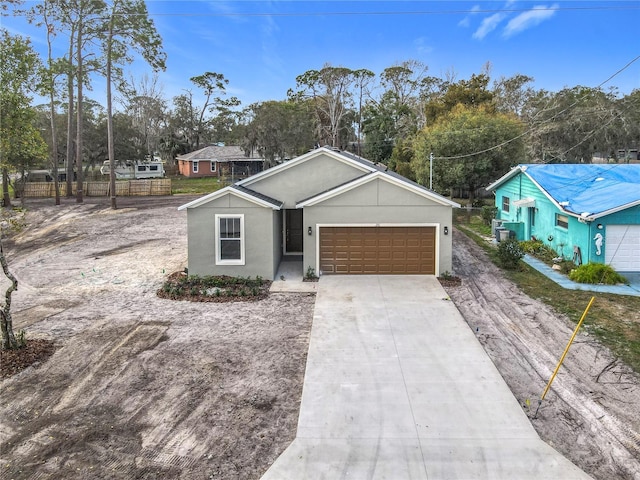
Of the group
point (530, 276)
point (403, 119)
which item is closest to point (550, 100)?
point (403, 119)

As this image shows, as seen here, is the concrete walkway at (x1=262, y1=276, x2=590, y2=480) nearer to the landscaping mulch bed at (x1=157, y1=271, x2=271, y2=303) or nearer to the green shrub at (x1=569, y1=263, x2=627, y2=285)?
the landscaping mulch bed at (x1=157, y1=271, x2=271, y2=303)

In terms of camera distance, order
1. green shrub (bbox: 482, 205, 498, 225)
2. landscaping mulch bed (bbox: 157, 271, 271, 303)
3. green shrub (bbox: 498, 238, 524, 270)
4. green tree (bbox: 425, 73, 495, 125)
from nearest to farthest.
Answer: landscaping mulch bed (bbox: 157, 271, 271, 303), green shrub (bbox: 498, 238, 524, 270), green shrub (bbox: 482, 205, 498, 225), green tree (bbox: 425, 73, 495, 125)

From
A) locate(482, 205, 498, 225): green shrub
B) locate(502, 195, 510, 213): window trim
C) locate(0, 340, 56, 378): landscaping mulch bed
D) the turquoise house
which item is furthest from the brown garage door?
locate(482, 205, 498, 225): green shrub

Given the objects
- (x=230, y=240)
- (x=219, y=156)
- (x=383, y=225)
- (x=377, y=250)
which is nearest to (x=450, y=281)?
(x=377, y=250)

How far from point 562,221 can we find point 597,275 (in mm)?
3705

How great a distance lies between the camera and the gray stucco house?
52.2ft

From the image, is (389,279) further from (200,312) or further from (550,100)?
(550,100)

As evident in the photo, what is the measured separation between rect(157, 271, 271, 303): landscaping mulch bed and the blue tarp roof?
431 inches

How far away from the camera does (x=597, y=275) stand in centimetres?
1526

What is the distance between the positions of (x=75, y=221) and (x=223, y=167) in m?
29.1

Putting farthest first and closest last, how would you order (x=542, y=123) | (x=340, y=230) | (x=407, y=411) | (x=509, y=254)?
(x=542, y=123) < (x=509, y=254) < (x=340, y=230) < (x=407, y=411)

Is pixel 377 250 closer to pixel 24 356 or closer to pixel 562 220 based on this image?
pixel 562 220

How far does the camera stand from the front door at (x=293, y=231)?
1936 centimetres

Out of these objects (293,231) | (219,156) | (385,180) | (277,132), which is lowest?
(293,231)
